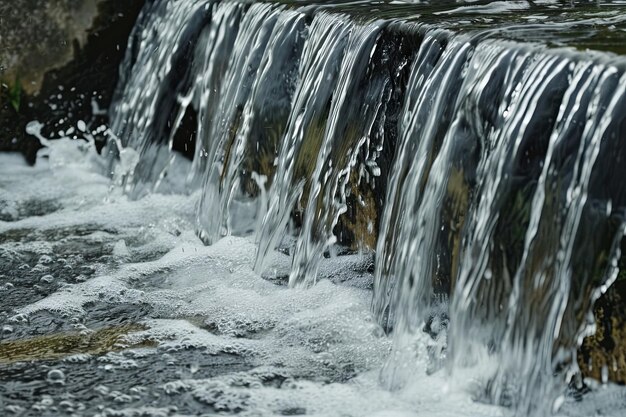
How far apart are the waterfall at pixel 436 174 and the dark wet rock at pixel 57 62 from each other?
112 centimetres

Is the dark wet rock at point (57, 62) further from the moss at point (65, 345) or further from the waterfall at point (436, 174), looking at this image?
the moss at point (65, 345)

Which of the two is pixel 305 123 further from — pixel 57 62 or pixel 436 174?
pixel 57 62

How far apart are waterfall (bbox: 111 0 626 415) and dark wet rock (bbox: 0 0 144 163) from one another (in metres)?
1.12

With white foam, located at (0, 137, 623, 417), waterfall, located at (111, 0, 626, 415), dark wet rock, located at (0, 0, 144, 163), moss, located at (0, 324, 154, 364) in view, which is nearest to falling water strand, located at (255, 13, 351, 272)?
waterfall, located at (111, 0, 626, 415)

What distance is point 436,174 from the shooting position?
3.80 metres

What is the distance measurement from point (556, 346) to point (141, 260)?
2173 millimetres

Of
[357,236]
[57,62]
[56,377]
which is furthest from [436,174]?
[57,62]

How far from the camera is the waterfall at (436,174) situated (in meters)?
3.29

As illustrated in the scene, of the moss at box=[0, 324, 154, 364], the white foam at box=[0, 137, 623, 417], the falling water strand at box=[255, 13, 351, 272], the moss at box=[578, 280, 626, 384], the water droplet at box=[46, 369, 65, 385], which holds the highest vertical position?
the falling water strand at box=[255, 13, 351, 272]

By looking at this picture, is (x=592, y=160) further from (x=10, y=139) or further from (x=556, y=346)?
(x=10, y=139)

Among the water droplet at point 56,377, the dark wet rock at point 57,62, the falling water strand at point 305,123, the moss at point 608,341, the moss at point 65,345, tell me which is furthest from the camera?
the dark wet rock at point 57,62

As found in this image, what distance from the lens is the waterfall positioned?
10.8ft

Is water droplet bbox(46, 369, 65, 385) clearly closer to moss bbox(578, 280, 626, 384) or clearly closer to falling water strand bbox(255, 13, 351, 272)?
falling water strand bbox(255, 13, 351, 272)

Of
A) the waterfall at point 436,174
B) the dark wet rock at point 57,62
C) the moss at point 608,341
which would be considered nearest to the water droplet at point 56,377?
the waterfall at point 436,174
